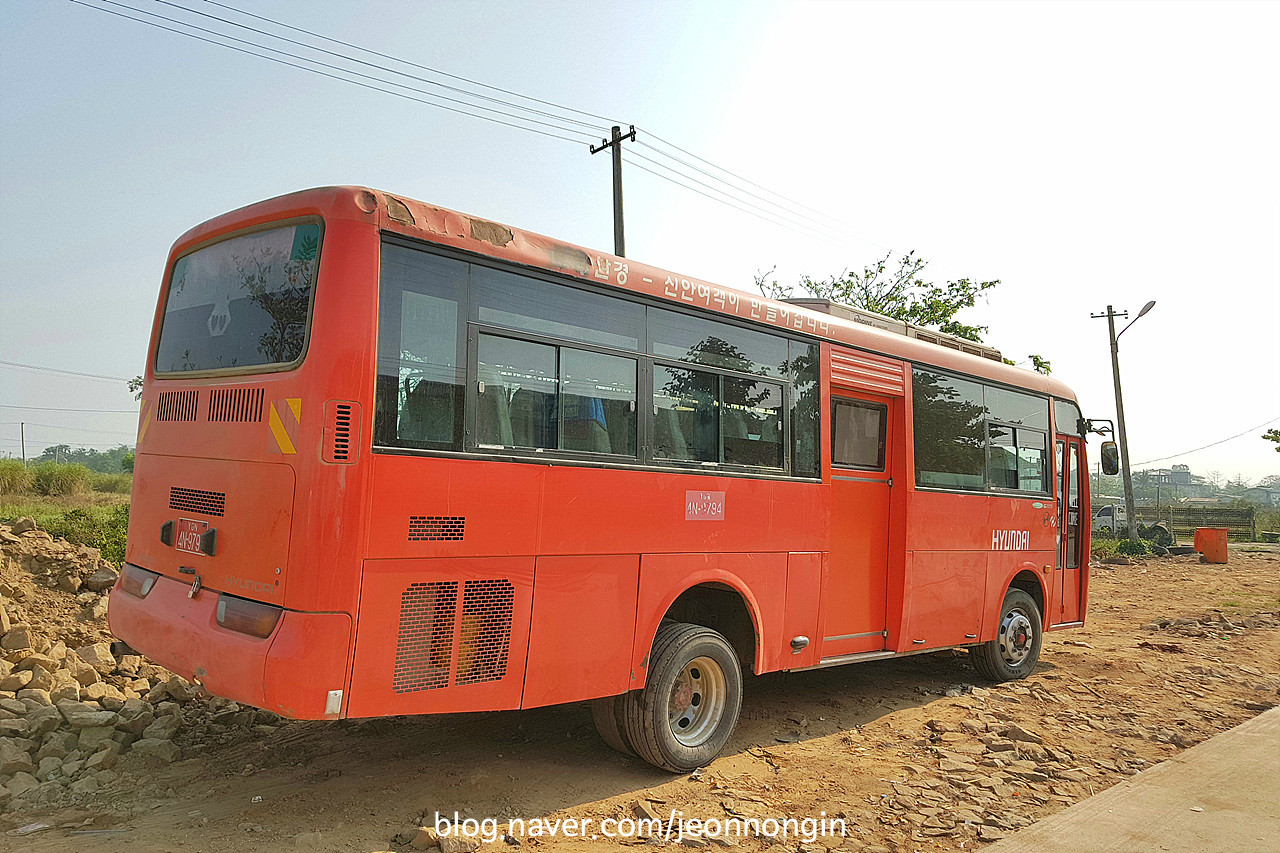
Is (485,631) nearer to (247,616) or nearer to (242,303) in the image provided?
(247,616)

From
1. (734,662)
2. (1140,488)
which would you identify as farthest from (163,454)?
(1140,488)

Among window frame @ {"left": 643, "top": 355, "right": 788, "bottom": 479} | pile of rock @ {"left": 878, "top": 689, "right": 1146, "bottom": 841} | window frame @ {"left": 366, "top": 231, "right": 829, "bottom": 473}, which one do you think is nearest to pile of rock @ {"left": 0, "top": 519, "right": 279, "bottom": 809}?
window frame @ {"left": 366, "top": 231, "right": 829, "bottom": 473}

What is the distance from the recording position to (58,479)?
24.3 metres

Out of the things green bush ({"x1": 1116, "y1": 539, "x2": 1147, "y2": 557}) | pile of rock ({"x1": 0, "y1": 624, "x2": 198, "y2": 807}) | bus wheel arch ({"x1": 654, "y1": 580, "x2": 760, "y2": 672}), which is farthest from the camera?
green bush ({"x1": 1116, "y1": 539, "x2": 1147, "y2": 557})

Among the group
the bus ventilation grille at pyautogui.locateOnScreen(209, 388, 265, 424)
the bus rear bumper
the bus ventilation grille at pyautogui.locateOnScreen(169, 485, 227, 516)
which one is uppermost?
the bus ventilation grille at pyautogui.locateOnScreen(209, 388, 265, 424)

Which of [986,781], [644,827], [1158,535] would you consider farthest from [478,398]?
[1158,535]

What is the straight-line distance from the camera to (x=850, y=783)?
5.55m

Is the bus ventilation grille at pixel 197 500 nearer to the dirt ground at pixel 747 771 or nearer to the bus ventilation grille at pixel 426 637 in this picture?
the bus ventilation grille at pixel 426 637

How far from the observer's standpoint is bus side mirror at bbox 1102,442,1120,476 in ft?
31.5

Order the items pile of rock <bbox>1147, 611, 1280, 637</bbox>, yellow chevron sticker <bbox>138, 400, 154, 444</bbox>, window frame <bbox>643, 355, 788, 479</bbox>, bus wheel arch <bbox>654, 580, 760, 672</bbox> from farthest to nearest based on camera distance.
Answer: pile of rock <bbox>1147, 611, 1280, 637</bbox> < bus wheel arch <bbox>654, 580, 760, 672</bbox> < window frame <bbox>643, 355, 788, 479</bbox> < yellow chevron sticker <bbox>138, 400, 154, 444</bbox>

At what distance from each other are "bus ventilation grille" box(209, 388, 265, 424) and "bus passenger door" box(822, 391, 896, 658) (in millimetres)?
4283

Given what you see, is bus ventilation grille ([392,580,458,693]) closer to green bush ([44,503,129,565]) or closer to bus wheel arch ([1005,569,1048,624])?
bus wheel arch ([1005,569,1048,624])

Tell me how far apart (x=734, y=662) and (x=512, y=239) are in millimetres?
3132

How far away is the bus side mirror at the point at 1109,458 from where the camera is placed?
9602 mm
